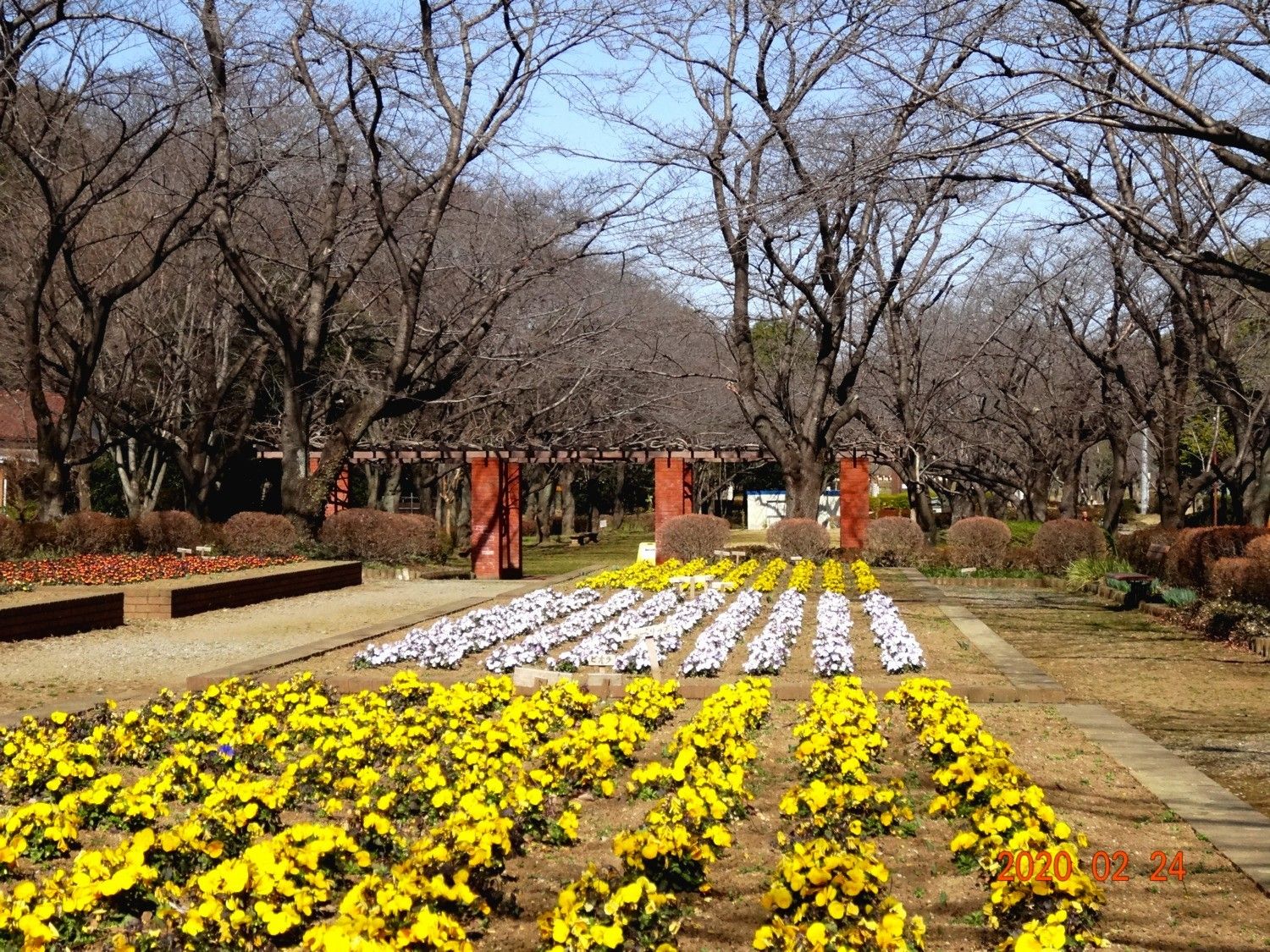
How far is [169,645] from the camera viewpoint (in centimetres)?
1335

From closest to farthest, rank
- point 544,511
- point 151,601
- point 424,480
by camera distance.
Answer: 1. point 151,601
2. point 424,480
3. point 544,511


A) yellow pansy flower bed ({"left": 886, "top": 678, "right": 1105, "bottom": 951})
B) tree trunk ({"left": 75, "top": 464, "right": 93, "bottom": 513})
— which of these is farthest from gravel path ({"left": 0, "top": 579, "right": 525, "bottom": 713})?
tree trunk ({"left": 75, "top": 464, "right": 93, "bottom": 513})

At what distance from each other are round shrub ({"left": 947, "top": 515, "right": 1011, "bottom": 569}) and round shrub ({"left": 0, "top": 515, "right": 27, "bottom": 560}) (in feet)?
52.3

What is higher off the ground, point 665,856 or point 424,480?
point 424,480

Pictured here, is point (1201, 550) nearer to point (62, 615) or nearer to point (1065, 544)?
point (1065, 544)

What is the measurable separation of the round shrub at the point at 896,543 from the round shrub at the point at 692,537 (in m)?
3.17

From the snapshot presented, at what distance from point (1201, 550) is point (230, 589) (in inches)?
481

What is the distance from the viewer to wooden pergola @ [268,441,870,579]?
28047mm

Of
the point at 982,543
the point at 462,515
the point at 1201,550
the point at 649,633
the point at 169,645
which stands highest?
the point at 1201,550

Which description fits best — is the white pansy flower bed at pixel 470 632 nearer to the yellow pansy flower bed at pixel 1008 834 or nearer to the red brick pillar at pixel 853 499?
the yellow pansy flower bed at pixel 1008 834

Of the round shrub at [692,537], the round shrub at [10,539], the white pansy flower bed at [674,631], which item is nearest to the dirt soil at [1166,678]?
the white pansy flower bed at [674,631]

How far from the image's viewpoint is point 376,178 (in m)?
23.5

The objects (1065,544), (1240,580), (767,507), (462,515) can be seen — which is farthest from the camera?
(767,507)

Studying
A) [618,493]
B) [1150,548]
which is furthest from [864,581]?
[618,493]
